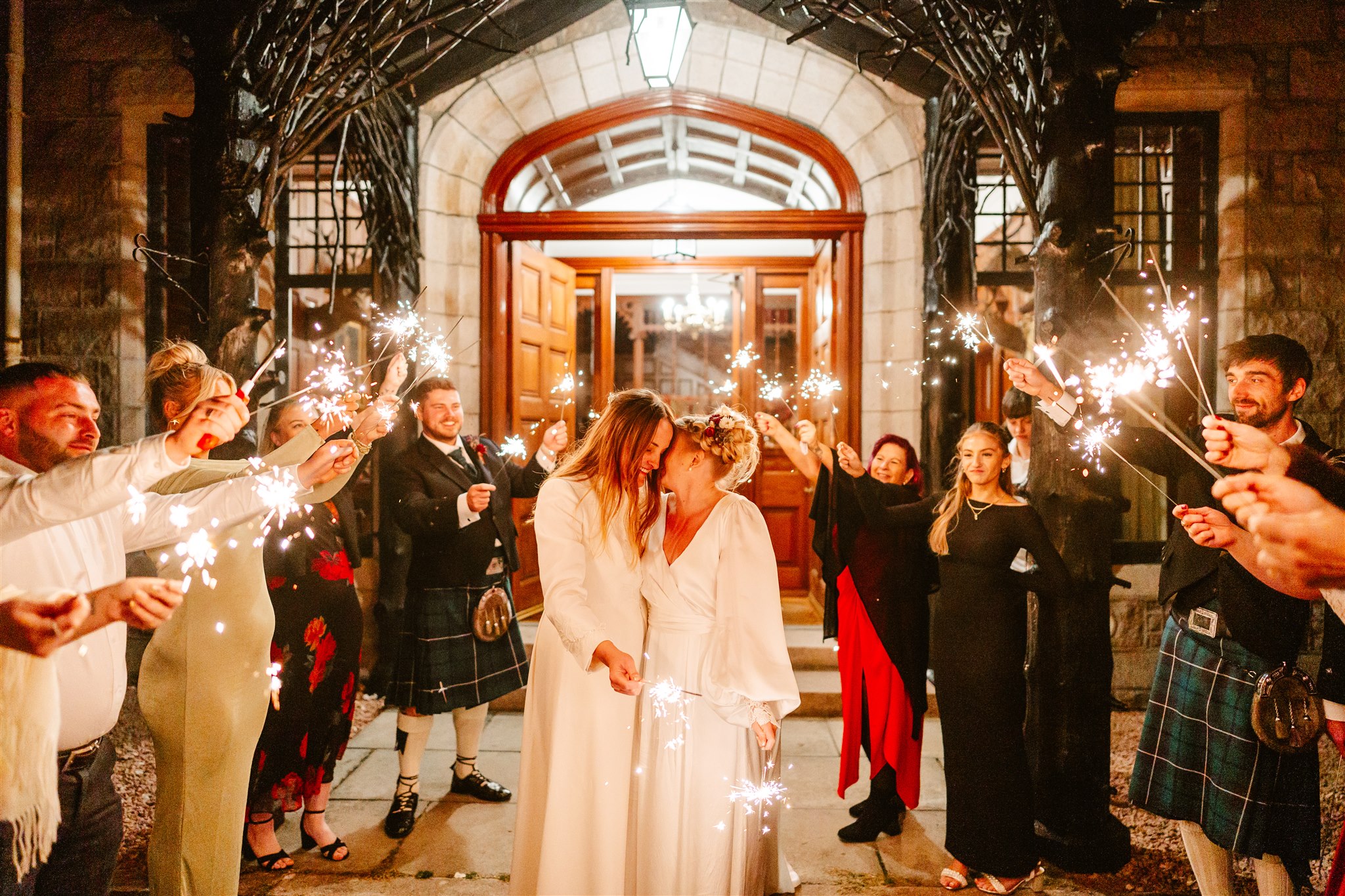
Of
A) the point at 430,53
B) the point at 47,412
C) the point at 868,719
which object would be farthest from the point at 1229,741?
the point at 430,53

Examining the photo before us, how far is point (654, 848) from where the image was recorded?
2525 mm

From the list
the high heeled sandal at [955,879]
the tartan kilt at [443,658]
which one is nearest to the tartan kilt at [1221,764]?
the high heeled sandal at [955,879]

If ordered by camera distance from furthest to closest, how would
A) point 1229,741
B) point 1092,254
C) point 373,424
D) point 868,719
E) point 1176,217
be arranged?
point 1176,217
point 868,719
point 1092,254
point 373,424
point 1229,741

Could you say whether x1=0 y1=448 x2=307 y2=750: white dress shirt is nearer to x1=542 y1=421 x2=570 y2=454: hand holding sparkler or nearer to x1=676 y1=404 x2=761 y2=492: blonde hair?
x1=676 y1=404 x2=761 y2=492: blonde hair

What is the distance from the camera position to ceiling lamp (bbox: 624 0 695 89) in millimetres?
4582

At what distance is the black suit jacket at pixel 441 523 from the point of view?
3.74 m

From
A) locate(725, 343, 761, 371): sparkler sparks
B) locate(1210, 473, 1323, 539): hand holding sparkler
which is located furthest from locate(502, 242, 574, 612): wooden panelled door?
locate(1210, 473, 1323, 539): hand holding sparkler

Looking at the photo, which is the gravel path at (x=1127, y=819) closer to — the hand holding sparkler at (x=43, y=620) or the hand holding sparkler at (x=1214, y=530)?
the hand holding sparkler at (x=1214, y=530)

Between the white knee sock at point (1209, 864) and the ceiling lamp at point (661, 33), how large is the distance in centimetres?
447

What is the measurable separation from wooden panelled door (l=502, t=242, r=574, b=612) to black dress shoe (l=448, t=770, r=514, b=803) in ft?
6.64

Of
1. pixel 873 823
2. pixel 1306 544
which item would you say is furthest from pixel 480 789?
pixel 1306 544

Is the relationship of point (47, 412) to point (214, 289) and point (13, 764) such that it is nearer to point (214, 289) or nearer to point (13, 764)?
point (13, 764)

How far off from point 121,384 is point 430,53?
9.98 ft

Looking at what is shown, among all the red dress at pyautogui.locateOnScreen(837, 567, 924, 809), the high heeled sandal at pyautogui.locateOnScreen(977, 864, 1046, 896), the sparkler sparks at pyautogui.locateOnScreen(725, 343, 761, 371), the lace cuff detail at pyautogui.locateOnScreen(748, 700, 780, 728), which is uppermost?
the sparkler sparks at pyautogui.locateOnScreen(725, 343, 761, 371)
